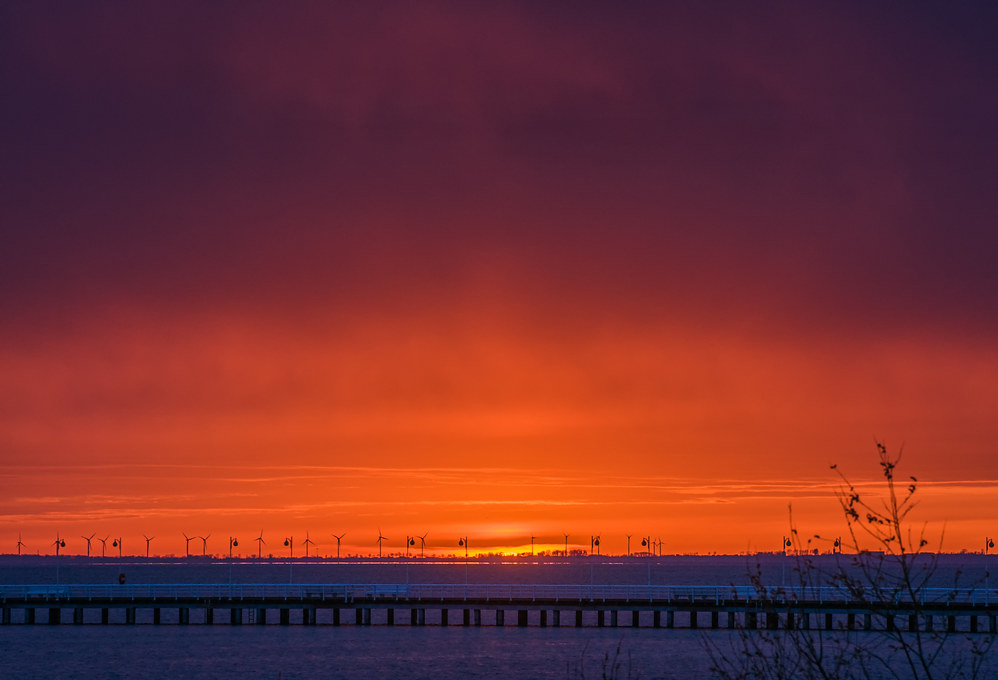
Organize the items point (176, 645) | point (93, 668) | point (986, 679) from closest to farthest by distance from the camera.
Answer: point (986, 679) < point (93, 668) < point (176, 645)

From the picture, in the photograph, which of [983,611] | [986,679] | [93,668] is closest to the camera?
[986,679]

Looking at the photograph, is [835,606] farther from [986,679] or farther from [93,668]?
[93,668]

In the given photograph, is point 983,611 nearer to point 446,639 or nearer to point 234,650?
point 446,639

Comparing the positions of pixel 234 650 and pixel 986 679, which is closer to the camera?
pixel 986 679

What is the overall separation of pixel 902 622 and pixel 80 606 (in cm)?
8747

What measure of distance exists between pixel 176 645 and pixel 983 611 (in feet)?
243

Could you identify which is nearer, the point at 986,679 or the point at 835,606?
the point at 986,679

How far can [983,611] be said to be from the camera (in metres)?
107

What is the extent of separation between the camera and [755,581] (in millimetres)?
12422

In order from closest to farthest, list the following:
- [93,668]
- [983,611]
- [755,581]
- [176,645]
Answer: [755,581] < [93,668] < [983,611] < [176,645]

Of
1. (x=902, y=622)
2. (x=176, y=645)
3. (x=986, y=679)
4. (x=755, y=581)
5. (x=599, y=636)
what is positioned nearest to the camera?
(x=755, y=581)

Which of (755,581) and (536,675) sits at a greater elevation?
(755,581)

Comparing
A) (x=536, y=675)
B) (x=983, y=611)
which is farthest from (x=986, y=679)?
(x=536, y=675)

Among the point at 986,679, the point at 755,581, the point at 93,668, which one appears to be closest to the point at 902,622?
the point at 986,679
